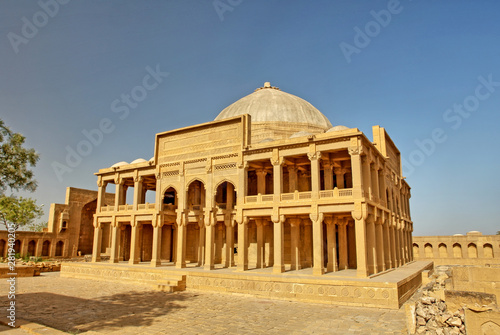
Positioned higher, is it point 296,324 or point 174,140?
point 174,140

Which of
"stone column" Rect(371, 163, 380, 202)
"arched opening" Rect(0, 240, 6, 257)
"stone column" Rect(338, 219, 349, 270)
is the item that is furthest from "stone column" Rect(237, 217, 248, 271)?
"arched opening" Rect(0, 240, 6, 257)

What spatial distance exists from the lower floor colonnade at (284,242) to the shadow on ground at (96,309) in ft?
19.0

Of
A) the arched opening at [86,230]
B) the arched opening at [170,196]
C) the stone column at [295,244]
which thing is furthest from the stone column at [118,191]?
the arched opening at [86,230]

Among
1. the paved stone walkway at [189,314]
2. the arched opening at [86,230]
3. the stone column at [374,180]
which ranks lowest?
the paved stone walkway at [189,314]

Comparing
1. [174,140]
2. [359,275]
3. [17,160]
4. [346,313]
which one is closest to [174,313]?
[346,313]

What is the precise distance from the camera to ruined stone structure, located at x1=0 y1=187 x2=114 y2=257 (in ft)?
133

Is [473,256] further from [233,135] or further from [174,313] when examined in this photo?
[174,313]

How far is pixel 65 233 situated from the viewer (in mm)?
43500

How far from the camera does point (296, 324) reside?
12.5 m

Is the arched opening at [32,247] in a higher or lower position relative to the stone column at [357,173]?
lower

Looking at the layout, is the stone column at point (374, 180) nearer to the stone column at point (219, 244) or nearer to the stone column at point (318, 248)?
the stone column at point (318, 248)

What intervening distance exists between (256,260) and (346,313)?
12029mm

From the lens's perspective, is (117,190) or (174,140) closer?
(174,140)

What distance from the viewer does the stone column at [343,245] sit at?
23.9 meters
